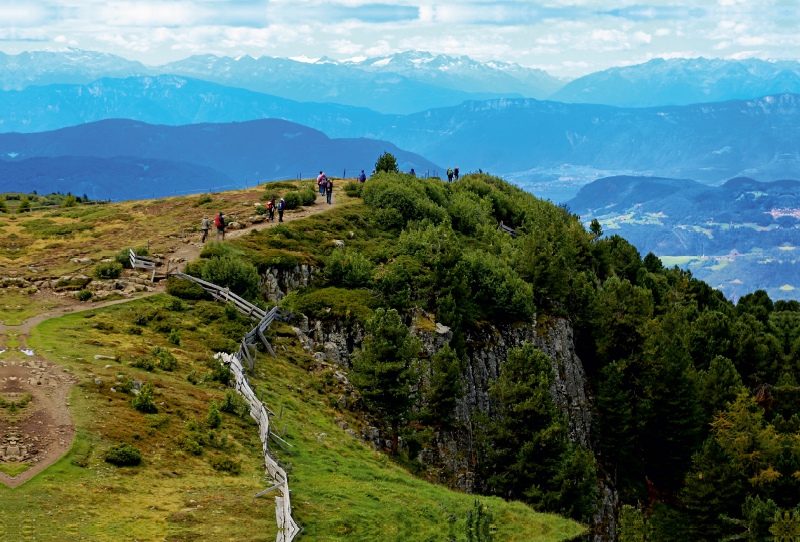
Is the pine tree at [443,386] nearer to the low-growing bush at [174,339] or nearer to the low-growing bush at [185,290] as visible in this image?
the low-growing bush at [174,339]

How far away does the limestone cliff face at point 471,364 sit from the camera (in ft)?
155

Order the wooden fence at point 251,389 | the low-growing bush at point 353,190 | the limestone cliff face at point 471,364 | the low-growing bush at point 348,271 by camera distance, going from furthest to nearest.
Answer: the low-growing bush at point 353,190
the low-growing bush at point 348,271
the limestone cliff face at point 471,364
the wooden fence at point 251,389

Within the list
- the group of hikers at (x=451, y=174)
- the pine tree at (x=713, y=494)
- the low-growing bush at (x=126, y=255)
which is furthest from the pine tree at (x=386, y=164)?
the pine tree at (x=713, y=494)

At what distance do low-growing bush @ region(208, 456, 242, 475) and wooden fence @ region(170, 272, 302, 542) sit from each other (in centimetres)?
130

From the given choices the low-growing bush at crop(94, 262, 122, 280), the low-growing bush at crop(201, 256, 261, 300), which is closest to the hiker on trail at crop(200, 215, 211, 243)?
the low-growing bush at crop(201, 256, 261, 300)

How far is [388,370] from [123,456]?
16747 mm

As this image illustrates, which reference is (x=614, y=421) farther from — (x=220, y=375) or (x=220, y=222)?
(x=220, y=375)

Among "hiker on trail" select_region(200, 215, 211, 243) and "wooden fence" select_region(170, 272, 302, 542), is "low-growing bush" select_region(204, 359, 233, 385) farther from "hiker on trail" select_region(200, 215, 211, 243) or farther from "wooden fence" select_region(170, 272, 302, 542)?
"hiker on trail" select_region(200, 215, 211, 243)

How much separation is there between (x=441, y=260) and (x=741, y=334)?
37.1m

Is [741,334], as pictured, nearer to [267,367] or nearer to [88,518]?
[267,367]

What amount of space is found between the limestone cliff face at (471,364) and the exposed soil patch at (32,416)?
16.2 m

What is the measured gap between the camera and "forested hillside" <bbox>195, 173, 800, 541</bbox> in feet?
148

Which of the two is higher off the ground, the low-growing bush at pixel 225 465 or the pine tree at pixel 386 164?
the pine tree at pixel 386 164

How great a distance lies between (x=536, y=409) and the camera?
45281mm
